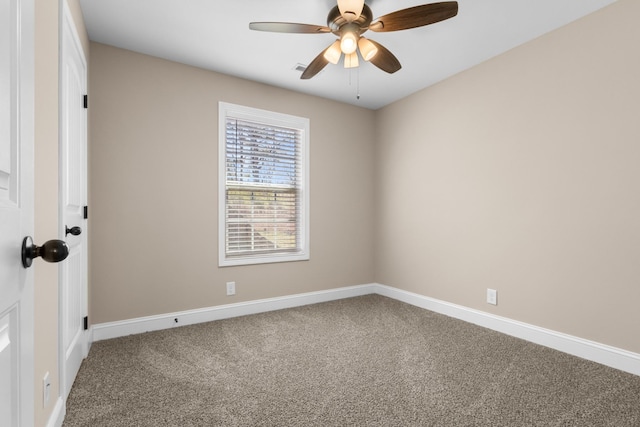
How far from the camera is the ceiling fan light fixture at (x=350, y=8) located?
6.05 feet

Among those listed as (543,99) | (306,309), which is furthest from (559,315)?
(306,309)

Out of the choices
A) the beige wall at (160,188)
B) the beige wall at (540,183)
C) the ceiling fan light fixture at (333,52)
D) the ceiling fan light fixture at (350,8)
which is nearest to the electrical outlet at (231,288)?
the beige wall at (160,188)

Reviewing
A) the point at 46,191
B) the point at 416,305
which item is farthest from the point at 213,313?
the point at 416,305

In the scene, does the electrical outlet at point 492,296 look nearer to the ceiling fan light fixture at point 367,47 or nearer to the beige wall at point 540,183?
the beige wall at point 540,183

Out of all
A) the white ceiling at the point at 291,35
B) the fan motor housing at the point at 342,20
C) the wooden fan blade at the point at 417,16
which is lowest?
the wooden fan blade at the point at 417,16

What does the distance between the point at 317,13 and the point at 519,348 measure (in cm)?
299

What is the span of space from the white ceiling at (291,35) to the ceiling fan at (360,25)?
0.84ft

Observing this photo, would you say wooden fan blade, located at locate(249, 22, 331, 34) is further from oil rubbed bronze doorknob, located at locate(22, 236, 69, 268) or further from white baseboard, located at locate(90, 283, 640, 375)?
white baseboard, located at locate(90, 283, 640, 375)

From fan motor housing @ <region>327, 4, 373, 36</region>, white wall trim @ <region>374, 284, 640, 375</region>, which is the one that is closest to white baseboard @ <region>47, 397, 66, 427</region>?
fan motor housing @ <region>327, 4, 373, 36</region>

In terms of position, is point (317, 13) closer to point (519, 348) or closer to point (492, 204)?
point (492, 204)

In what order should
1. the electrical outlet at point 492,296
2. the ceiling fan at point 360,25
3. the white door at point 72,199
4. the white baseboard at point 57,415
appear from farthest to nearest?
the electrical outlet at point 492,296 → the ceiling fan at point 360,25 → the white door at point 72,199 → the white baseboard at point 57,415

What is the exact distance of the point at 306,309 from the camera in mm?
3605

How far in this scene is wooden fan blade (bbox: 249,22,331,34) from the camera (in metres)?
1.94

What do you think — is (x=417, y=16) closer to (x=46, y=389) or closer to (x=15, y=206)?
(x=15, y=206)
